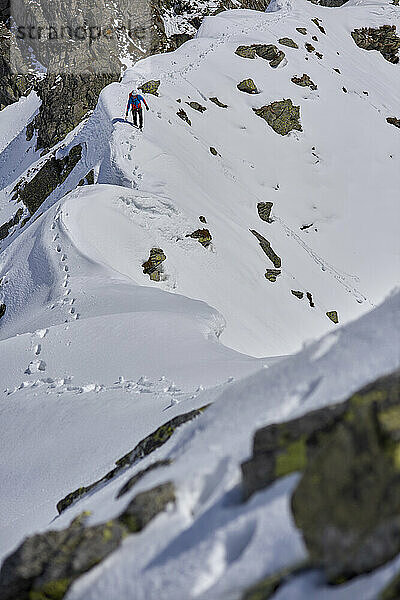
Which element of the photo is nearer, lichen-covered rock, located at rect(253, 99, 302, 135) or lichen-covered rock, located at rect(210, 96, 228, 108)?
lichen-covered rock, located at rect(210, 96, 228, 108)

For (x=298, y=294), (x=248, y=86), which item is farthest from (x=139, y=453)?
(x=248, y=86)

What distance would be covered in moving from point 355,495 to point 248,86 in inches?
1047

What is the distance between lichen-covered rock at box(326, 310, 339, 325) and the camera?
17.4m

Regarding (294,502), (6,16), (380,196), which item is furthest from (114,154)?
(6,16)

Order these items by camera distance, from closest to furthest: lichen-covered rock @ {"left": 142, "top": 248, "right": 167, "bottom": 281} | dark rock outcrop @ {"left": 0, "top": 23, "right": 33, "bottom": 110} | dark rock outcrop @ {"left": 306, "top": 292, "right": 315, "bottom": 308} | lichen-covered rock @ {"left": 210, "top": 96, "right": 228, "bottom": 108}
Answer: lichen-covered rock @ {"left": 142, "top": 248, "right": 167, "bottom": 281}
dark rock outcrop @ {"left": 306, "top": 292, "right": 315, "bottom": 308}
lichen-covered rock @ {"left": 210, "top": 96, "right": 228, "bottom": 108}
dark rock outcrop @ {"left": 0, "top": 23, "right": 33, "bottom": 110}

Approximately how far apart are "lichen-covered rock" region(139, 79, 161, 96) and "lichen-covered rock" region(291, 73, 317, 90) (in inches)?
346

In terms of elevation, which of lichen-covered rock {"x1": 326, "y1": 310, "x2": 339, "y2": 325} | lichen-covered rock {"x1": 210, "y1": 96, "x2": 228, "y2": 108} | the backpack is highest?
the backpack

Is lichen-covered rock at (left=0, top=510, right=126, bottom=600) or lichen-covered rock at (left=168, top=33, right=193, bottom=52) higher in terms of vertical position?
lichen-covered rock at (left=0, top=510, right=126, bottom=600)

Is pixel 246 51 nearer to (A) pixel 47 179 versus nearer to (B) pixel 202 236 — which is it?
(A) pixel 47 179

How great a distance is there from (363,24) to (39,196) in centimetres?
2588

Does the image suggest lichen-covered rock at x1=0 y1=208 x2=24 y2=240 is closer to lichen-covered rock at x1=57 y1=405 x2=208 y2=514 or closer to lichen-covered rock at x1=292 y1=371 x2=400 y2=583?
lichen-covered rock at x1=57 y1=405 x2=208 y2=514

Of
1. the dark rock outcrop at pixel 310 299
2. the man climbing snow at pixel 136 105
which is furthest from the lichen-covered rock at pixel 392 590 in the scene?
the man climbing snow at pixel 136 105

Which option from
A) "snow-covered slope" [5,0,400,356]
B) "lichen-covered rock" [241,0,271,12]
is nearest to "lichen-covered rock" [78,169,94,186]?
"snow-covered slope" [5,0,400,356]

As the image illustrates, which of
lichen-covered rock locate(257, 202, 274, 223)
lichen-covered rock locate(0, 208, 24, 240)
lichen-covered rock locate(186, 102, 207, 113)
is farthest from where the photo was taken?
lichen-covered rock locate(0, 208, 24, 240)
